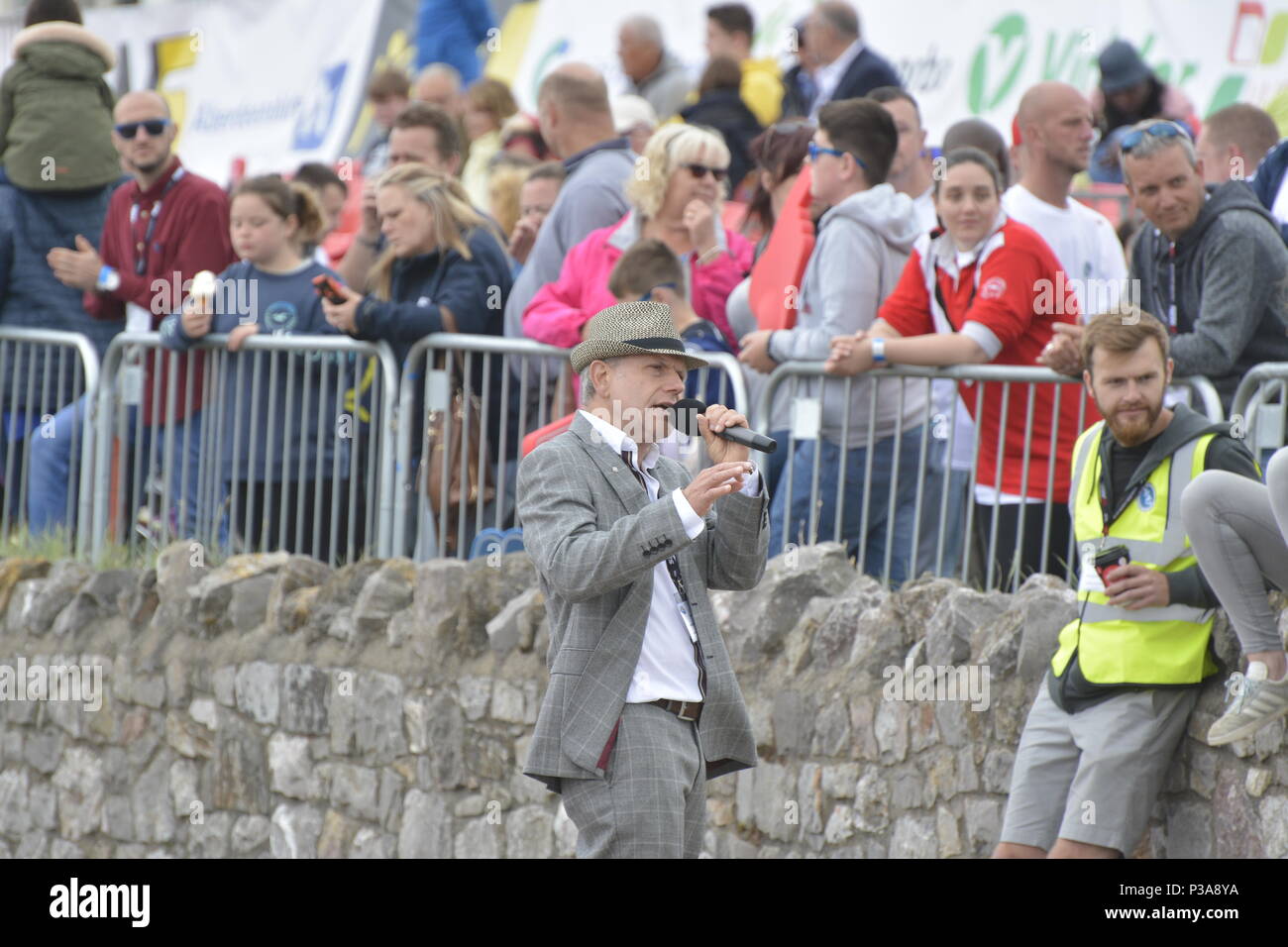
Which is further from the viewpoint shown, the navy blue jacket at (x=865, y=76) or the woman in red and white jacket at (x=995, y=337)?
the navy blue jacket at (x=865, y=76)

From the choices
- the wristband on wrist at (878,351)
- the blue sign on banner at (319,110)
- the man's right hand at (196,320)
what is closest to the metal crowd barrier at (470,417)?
the man's right hand at (196,320)

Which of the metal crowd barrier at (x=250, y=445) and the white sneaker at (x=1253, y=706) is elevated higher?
the metal crowd barrier at (x=250, y=445)

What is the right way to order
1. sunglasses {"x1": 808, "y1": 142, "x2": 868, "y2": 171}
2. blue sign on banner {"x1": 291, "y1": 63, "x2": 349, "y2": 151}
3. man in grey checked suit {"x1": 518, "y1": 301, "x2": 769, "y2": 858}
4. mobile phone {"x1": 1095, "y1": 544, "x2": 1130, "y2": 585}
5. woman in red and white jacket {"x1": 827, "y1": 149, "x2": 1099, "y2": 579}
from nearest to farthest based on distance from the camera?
1. man in grey checked suit {"x1": 518, "y1": 301, "x2": 769, "y2": 858}
2. mobile phone {"x1": 1095, "y1": 544, "x2": 1130, "y2": 585}
3. woman in red and white jacket {"x1": 827, "y1": 149, "x2": 1099, "y2": 579}
4. sunglasses {"x1": 808, "y1": 142, "x2": 868, "y2": 171}
5. blue sign on banner {"x1": 291, "y1": 63, "x2": 349, "y2": 151}

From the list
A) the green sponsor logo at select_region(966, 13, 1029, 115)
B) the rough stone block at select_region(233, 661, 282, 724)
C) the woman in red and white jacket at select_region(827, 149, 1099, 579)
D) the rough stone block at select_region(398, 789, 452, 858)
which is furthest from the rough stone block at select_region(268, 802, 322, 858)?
the green sponsor logo at select_region(966, 13, 1029, 115)

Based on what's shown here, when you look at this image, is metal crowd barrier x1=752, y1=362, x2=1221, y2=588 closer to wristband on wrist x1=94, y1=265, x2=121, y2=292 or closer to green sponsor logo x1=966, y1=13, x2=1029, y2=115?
wristband on wrist x1=94, y1=265, x2=121, y2=292

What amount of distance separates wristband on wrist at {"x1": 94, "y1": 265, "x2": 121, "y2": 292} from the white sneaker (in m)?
6.16

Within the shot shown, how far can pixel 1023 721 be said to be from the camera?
732cm

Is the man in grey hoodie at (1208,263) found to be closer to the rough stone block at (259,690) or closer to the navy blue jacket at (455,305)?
the navy blue jacket at (455,305)

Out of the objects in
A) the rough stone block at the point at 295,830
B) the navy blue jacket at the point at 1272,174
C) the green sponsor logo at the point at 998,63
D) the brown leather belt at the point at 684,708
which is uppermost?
the green sponsor logo at the point at 998,63

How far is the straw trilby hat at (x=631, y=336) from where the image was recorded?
5.74 meters

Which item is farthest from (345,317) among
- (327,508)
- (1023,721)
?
(1023,721)

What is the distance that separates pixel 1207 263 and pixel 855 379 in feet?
4.58

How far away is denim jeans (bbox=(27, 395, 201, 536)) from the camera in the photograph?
10164 millimetres

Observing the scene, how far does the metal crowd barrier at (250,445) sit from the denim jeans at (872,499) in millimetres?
1958
